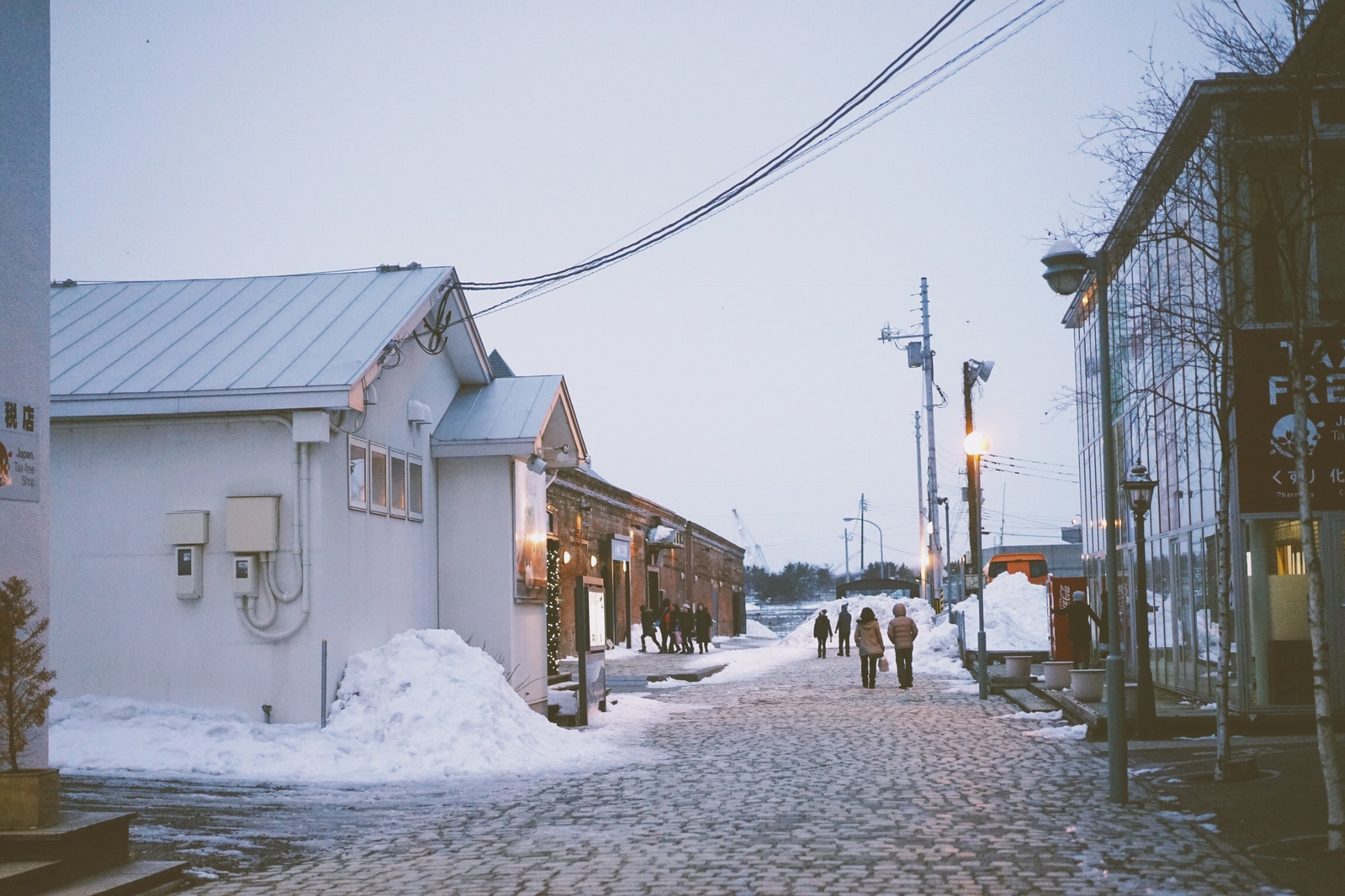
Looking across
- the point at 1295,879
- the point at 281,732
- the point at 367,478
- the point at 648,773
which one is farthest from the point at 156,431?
the point at 1295,879

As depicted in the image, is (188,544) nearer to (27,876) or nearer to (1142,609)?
(27,876)

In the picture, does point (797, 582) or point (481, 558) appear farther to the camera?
point (797, 582)

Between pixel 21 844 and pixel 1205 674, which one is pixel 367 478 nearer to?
pixel 21 844

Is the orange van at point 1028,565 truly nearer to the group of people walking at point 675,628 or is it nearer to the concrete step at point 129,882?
the group of people walking at point 675,628

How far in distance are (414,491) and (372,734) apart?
4361mm

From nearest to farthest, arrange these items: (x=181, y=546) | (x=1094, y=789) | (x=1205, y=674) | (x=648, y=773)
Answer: (x=1094, y=789) → (x=648, y=773) → (x=181, y=546) → (x=1205, y=674)

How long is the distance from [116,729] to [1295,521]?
14.2m

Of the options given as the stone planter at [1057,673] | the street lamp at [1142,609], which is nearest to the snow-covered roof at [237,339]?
the street lamp at [1142,609]

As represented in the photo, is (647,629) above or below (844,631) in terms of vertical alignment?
above

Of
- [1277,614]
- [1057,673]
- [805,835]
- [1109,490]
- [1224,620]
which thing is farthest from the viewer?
[1057,673]

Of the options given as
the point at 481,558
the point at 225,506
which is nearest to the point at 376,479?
the point at 225,506

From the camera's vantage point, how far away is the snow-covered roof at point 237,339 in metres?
15.0

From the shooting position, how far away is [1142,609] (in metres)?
18.7

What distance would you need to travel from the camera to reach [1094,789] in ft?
40.8
